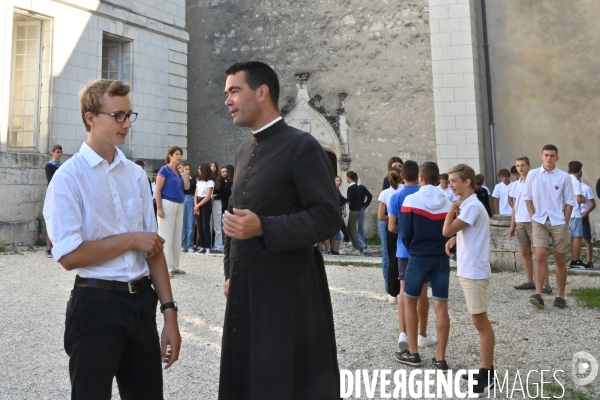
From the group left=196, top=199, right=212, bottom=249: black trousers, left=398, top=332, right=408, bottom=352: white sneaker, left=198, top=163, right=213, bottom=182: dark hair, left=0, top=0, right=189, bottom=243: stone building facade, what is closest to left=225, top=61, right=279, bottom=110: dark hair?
left=398, top=332, right=408, bottom=352: white sneaker

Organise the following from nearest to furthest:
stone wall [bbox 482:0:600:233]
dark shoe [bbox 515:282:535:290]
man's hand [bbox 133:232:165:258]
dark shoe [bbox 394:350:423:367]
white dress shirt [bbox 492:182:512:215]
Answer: man's hand [bbox 133:232:165:258] < dark shoe [bbox 394:350:423:367] < dark shoe [bbox 515:282:535:290] < white dress shirt [bbox 492:182:512:215] < stone wall [bbox 482:0:600:233]

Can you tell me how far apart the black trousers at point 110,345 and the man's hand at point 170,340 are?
7cm

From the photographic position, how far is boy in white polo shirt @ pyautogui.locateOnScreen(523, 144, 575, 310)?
5.74 metres

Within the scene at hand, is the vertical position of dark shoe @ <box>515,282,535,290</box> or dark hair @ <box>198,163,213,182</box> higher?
dark hair @ <box>198,163,213,182</box>

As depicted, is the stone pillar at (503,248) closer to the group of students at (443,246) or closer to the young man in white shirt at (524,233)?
the young man in white shirt at (524,233)

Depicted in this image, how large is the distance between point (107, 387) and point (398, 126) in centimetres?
1200

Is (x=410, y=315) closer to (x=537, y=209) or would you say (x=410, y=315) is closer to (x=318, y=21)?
(x=537, y=209)

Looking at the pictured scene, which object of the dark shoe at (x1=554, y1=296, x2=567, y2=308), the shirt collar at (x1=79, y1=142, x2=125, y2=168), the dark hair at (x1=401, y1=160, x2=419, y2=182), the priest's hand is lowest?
the dark shoe at (x1=554, y1=296, x2=567, y2=308)

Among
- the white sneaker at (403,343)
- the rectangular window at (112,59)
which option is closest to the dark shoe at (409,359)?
the white sneaker at (403,343)

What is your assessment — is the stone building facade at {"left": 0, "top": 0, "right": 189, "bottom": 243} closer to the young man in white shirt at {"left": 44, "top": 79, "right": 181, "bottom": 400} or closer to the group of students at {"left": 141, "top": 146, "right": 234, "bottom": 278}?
the group of students at {"left": 141, "top": 146, "right": 234, "bottom": 278}

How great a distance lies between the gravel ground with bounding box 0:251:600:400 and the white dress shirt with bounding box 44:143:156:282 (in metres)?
1.74

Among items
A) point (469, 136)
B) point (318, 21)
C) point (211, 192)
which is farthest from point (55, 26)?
point (469, 136)

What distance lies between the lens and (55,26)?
11.3 meters

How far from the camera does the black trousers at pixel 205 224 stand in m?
9.84
